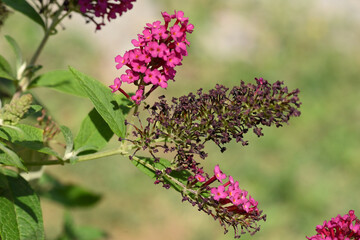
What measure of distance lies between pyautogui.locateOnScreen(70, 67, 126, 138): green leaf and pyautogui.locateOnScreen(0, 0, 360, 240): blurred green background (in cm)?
209

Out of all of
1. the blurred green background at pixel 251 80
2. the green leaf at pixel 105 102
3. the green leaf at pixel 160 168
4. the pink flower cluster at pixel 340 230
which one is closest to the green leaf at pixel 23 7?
the green leaf at pixel 105 102


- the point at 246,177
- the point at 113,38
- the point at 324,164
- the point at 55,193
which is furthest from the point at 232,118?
the point at 113,38

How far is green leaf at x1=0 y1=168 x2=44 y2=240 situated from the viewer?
1.28m

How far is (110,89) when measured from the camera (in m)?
1.46

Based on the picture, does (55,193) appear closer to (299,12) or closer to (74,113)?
(74,113)

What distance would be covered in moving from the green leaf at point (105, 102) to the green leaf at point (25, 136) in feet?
0.54

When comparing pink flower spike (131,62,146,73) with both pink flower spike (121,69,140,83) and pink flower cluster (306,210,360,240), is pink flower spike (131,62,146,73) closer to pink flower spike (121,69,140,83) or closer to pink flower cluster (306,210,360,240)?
pink flower spike (121,69,140,83)

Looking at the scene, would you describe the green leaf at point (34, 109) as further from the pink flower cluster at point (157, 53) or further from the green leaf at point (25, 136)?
the pink flower cluster at point (157, 53)

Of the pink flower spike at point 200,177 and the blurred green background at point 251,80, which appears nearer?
the pink flower spike at point 200,177

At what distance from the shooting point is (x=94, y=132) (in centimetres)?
151

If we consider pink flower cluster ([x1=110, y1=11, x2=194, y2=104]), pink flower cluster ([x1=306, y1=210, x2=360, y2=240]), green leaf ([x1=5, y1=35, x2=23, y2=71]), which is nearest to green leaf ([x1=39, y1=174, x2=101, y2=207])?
green leaf ([x1=5, y1=35, x2=23, y2=71])

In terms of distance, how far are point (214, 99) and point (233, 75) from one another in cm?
564

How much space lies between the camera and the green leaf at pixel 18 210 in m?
1.28

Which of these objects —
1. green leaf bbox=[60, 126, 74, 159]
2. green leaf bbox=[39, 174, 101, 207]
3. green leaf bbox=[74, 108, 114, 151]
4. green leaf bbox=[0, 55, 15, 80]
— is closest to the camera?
green leaf bbox=[60, 126, 74, 159]
